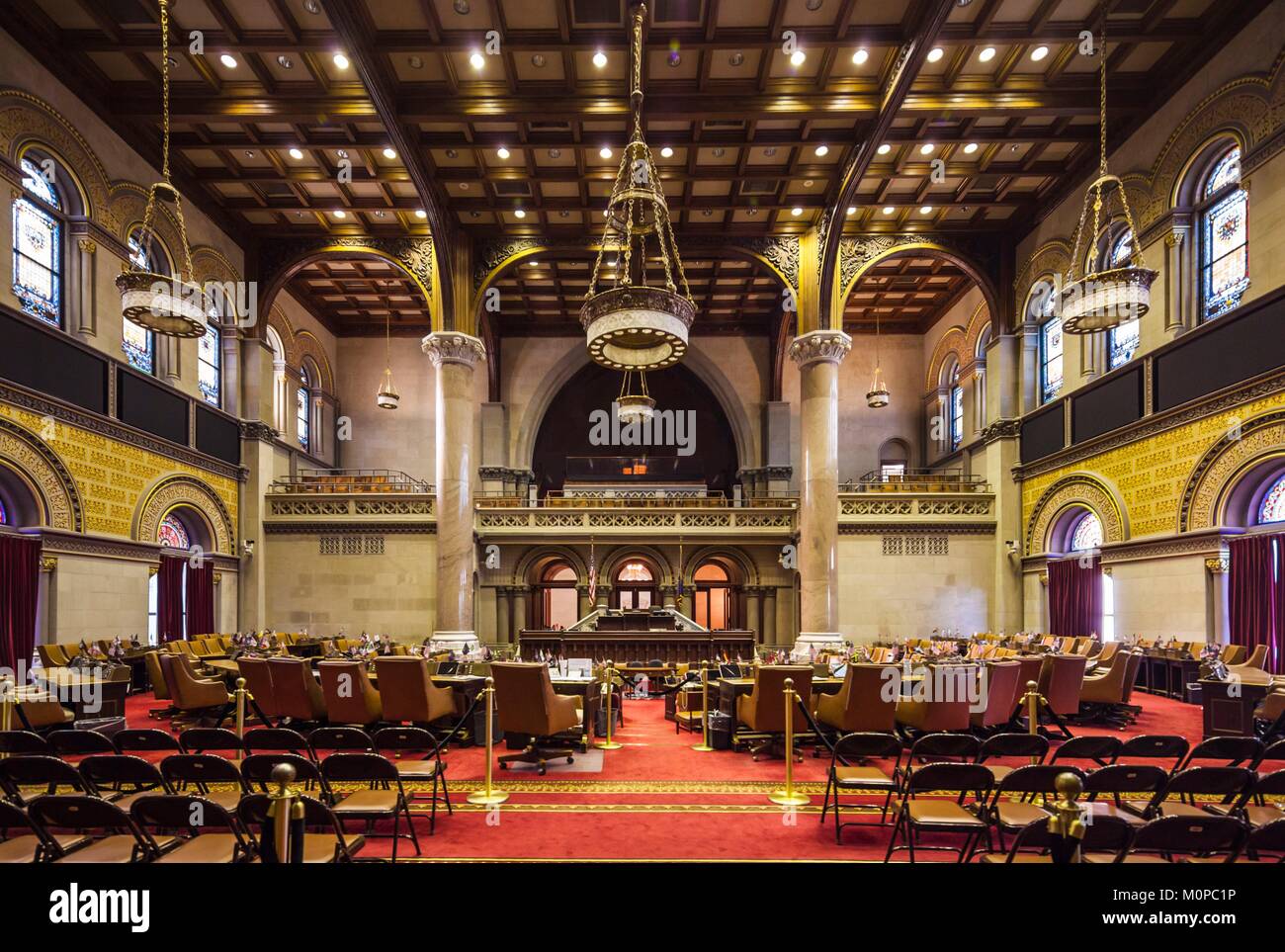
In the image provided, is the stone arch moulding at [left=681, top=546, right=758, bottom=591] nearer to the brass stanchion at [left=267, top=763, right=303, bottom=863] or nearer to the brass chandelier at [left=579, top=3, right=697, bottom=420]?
the brass chandelier at [left=579, top=3, right=697, bottom=420]

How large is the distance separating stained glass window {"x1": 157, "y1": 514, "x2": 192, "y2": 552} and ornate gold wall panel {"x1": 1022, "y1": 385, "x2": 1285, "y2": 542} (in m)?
18.5

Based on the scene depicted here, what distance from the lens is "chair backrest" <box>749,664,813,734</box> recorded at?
24.1 feet

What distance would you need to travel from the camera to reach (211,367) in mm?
17469

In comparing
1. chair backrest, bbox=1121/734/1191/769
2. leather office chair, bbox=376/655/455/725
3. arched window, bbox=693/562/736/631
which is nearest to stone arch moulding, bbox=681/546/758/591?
arched window, bbox=693/562/736/631

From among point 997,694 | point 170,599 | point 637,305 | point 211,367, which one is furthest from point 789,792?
point 211,367

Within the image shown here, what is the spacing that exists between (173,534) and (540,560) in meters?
8.48

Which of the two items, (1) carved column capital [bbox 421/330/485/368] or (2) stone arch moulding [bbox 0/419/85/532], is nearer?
(2) stone arch moulding [bbox 0/419/85/532]

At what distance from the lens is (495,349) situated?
76.3 feet

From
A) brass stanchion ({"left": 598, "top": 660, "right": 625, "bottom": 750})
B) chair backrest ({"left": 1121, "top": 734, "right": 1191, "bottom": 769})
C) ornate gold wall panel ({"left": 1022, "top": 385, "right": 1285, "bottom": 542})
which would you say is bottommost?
brass stanchion ({"left": 598, "top": 660, "right": 625, "bottom": 750})

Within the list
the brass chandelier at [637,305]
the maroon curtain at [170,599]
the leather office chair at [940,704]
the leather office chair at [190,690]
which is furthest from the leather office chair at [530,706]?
the maroon curtain at [170,599]

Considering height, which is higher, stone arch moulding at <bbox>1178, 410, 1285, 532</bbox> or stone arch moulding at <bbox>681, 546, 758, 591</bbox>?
stone arch moulding at <bbox>1178, 410, 1285, 532</bbox>

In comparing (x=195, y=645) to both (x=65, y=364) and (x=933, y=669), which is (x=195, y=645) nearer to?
(x=65, y=364)

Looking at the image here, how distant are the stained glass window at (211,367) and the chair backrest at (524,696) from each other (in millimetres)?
13372
